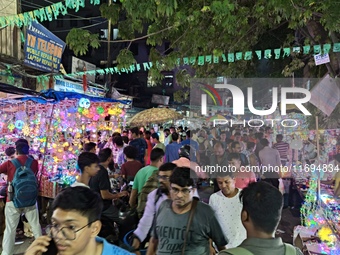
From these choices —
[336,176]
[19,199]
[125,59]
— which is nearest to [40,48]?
[125,59]

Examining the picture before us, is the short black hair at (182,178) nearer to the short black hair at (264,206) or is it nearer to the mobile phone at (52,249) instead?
the short black hair at (264,206)

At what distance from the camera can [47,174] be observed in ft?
27.1

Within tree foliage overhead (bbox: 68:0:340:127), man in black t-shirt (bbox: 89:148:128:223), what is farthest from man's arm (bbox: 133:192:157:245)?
tree foliage overhead (bbox: 68:0:340:127)

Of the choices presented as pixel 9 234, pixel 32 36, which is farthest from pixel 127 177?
pixel 32 36

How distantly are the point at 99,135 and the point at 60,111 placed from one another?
1.86 meters

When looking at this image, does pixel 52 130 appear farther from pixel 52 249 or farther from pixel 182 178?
pixel 52 249

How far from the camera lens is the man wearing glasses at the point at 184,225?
2.70 metres

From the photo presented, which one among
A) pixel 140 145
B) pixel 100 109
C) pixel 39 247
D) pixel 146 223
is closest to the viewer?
pixel 39 247

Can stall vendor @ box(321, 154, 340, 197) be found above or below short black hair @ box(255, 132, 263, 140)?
below

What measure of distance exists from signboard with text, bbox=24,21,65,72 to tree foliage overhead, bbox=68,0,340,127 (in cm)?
504

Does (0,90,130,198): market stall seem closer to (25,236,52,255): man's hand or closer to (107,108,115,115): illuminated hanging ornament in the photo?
(107,108,115,115): illuminated hanging ornament

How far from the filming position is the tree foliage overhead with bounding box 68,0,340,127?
4.88 metres

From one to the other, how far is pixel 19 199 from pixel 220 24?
198 inches

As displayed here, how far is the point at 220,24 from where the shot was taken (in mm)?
6840
